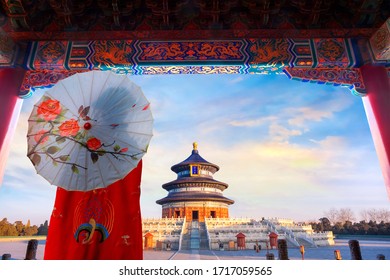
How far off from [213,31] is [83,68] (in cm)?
188

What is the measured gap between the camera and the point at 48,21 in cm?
355

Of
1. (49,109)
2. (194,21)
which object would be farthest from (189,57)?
(49,109)

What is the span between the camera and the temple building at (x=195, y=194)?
53.2ft

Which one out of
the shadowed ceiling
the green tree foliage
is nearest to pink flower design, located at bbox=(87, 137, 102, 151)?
the shadowed ceiling

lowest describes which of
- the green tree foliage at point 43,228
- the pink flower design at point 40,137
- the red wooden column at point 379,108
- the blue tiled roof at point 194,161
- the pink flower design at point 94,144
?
the green tree foliage at point 43,228

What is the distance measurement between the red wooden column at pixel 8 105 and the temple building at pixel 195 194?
13.6m

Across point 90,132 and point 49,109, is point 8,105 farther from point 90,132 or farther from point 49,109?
point 90,132

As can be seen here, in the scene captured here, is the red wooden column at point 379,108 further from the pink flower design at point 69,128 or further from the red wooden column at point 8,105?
the red wooden column at point 8,105

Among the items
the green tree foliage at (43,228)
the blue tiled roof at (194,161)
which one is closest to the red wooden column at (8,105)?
the green tree foliage at (43,228)

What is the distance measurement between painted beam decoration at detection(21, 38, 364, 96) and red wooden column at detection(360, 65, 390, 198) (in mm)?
146

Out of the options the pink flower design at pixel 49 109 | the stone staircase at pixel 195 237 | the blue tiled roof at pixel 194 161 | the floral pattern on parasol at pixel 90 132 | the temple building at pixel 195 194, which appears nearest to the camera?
the floral pattern on parasol at pixel 90 132

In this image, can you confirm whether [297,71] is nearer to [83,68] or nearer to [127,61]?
[127,61]
